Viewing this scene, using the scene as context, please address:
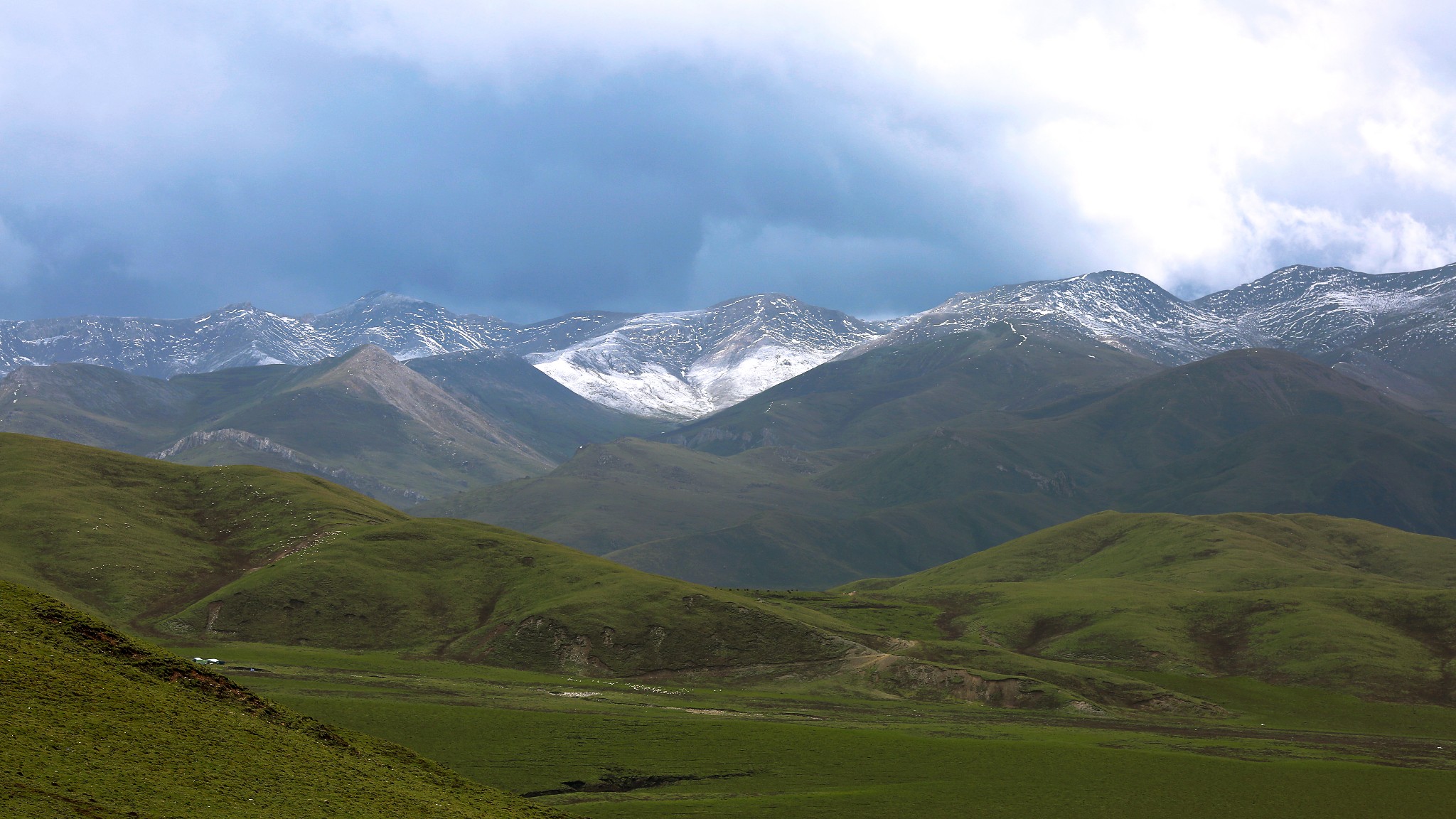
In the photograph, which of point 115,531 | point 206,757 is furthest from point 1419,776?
point 115,531

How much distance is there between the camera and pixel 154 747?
171 ft

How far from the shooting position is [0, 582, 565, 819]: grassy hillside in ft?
154

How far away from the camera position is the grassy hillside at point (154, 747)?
46.9m

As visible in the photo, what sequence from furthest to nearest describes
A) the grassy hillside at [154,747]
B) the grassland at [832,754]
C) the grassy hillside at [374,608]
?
1. the grassy hillside at [374,608]
2. the grassland at [832,754]
3. the grassy hillside at [154,747]

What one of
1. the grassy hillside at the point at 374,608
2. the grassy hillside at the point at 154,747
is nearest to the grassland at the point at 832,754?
the grassy hillside at the point at 374,608

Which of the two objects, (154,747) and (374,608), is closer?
(154,747)

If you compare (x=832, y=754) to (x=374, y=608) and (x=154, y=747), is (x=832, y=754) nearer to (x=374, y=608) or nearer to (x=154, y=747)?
(x=154, y=747)

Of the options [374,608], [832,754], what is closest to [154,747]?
[832,754]

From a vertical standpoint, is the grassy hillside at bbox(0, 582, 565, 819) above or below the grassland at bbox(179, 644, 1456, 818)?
above

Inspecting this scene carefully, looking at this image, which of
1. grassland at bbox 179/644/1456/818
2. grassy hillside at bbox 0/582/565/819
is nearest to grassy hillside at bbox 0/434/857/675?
grassland at bbox 179/644/1456/818

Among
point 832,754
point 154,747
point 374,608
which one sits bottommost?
point 832,754

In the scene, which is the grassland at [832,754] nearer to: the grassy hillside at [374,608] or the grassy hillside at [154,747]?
the grassy hillside at [374,608]

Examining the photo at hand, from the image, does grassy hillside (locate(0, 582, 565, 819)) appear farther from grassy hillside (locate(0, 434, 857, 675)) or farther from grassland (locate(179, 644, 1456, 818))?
grassy hillside (locate(0, 434, 857, 675))

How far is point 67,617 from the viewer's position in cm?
5928
